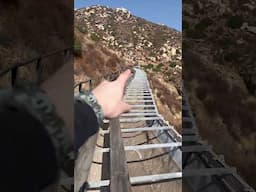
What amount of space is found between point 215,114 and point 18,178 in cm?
163

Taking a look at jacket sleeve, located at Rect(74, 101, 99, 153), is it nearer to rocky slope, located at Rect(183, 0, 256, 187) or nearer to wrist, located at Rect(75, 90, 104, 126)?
wrist, located at Rect(75, 90, 104, 126)

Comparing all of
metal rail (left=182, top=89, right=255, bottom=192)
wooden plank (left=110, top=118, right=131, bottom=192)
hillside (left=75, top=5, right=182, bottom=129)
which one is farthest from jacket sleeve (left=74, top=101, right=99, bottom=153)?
hillside (left=75, top=5, right=182, bottom=129)

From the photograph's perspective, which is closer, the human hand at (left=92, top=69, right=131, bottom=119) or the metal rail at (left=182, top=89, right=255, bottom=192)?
the human hand at (left=92, top=69, right=131, bottom=119)

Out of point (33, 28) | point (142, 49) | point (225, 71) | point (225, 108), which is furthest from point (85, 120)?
point (142, 49)

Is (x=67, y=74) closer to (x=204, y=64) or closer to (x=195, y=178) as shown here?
(x=195, y=178)

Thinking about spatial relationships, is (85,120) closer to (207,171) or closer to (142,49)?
(207,171)

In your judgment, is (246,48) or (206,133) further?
(246,48)

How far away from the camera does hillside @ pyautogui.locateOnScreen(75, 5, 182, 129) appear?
9.52ft

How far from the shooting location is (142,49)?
6.58 meters

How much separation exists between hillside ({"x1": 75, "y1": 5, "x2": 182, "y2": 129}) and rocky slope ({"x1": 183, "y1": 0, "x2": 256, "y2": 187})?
0.34 metres

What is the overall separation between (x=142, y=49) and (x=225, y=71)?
4.74m

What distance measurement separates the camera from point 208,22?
71.9 inches

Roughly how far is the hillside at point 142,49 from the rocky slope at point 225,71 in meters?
0.34

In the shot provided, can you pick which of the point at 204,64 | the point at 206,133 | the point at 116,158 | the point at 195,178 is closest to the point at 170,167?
the point at 195,178
